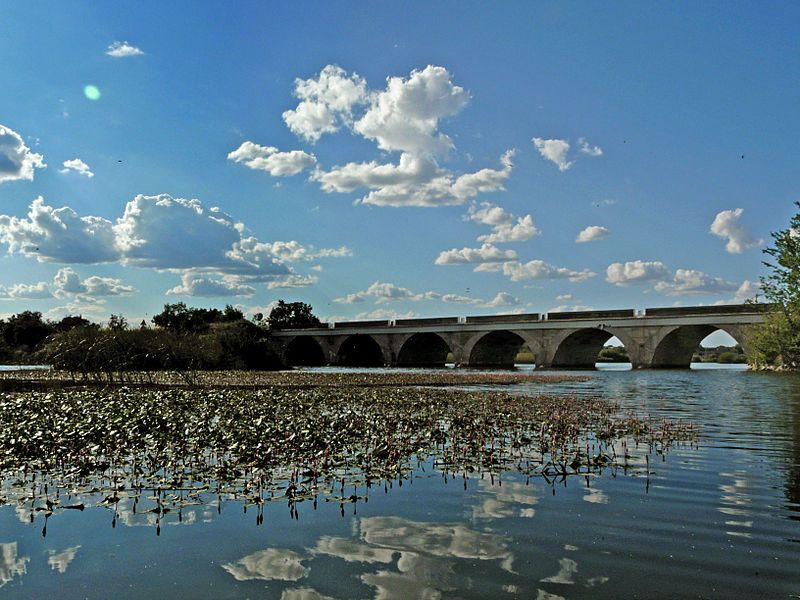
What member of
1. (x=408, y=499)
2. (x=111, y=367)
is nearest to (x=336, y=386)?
(x=111, y=367)

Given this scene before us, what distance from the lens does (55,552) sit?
7.49 metres

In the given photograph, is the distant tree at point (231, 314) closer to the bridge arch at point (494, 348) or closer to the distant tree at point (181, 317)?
the distant tree at point (181, 317)

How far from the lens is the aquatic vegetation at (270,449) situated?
33.6 ft

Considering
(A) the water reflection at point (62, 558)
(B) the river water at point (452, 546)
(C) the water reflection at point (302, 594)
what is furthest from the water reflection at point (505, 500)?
(A) the water reflection at point (62, 558)

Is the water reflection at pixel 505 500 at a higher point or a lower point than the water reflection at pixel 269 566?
higher

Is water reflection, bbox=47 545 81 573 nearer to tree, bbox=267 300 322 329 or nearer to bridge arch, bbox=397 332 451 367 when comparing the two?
bridge arch, bbox=397 332 451 367

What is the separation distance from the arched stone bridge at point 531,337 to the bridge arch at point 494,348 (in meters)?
0.12

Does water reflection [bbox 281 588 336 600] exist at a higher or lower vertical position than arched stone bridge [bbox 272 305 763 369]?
lower

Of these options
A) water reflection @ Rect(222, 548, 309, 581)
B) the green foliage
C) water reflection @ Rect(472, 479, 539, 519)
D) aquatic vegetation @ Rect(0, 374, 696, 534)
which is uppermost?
the green foliage

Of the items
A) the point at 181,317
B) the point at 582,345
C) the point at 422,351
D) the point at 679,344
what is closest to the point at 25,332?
the point at 181,317

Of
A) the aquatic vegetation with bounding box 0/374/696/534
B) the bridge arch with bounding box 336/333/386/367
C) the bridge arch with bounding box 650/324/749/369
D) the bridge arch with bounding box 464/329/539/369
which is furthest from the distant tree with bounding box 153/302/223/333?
the aquatic vegetation with bounding box 0/374/696/534

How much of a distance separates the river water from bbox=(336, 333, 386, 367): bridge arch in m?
88.5

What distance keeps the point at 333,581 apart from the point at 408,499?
345cm

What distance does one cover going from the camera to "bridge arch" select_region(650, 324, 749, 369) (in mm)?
65438
